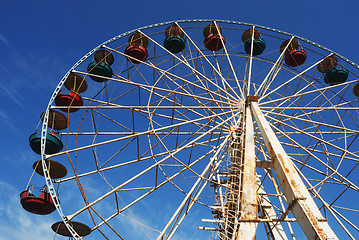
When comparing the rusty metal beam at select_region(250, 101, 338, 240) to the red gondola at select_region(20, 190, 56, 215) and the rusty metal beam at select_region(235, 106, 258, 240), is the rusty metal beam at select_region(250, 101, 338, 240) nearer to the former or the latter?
the rusty metal beam at select_region(235, 106, 258, 240)

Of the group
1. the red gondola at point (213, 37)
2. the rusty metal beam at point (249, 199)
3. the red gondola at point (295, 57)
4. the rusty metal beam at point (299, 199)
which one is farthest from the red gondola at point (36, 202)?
the red gondola at point (295, 57)

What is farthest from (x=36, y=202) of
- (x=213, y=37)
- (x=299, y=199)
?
(x=213, y=37)

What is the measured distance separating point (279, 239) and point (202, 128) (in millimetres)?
5905

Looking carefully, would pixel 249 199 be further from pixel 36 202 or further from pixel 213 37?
pixel 213 37

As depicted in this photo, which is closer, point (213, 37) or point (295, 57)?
point (213, 37)

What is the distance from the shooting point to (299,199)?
645 cm

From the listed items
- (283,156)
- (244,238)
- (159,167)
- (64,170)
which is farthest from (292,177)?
(64,170)

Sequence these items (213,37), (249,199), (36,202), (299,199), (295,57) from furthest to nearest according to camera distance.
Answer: (295,57) → (213,37) → (36,202) → (249,199) → (299,199)

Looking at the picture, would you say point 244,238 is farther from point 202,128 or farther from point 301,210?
point 202,128

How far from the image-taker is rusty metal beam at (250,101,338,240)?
582 cm

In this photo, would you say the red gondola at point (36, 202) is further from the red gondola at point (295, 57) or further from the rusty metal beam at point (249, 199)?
the red gondola at point (295, 57)

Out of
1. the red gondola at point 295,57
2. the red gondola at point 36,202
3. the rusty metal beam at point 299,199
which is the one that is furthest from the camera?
the red gondola at point 295,57

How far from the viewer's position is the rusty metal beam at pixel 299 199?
582cm

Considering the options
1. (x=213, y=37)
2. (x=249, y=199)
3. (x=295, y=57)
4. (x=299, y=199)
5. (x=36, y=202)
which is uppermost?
(x=213, y=37)
